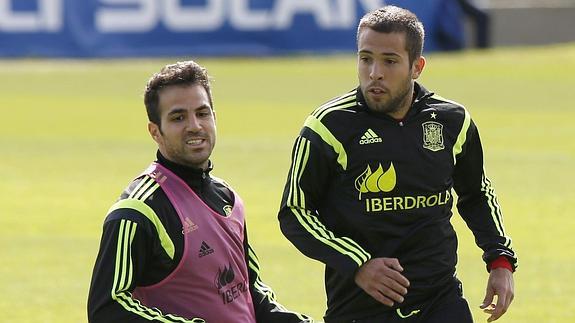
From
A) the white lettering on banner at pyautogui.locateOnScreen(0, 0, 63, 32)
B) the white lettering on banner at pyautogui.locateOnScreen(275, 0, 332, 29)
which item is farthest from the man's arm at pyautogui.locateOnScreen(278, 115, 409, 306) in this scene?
the white lettering on banner at pyautogui.locateOnScreen(275, 0, 332, 29)

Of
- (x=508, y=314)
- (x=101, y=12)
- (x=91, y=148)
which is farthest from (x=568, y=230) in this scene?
(x=101, y=12)

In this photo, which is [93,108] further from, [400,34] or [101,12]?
[400,34]

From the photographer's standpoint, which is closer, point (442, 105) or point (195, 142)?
point (195, 142)

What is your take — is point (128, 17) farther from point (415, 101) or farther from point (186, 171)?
point (186, 171)

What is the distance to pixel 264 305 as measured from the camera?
554 centimetres

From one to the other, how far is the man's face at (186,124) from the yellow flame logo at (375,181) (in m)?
0.84

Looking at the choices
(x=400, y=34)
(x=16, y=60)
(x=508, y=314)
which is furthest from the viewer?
(x=16, y=60)

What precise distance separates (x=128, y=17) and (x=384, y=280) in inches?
1213

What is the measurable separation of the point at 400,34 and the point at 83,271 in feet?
18.5

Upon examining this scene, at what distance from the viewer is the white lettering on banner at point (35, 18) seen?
113ft

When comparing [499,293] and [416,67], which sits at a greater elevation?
[416,67]

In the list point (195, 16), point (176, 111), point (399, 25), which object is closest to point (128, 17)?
point (195, 16)

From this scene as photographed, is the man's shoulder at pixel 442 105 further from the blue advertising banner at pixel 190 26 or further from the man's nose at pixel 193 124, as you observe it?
the blue advertising banner at pixel 190 26

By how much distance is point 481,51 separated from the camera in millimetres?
38750
